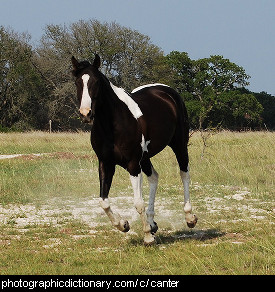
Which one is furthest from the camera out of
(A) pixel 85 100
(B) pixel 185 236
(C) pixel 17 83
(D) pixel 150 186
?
(C) pixel 17 83

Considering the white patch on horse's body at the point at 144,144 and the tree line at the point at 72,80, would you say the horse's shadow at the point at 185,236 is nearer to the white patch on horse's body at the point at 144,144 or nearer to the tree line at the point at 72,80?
the white patch on horse's body at the point at 144,144

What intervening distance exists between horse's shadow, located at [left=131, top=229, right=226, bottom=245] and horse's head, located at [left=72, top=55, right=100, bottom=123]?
228 cm

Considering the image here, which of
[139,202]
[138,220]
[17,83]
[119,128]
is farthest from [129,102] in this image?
[17,83]

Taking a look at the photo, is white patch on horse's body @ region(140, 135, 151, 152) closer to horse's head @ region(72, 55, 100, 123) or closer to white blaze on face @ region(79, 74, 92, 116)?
horse's head @ region(72, 55, 100, 123)

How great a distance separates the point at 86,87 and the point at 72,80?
146ft

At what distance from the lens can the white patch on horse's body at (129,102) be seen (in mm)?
6992

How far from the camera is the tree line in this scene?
160 ft

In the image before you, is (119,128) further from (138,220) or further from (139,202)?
(138,220)

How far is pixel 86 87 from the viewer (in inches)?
239

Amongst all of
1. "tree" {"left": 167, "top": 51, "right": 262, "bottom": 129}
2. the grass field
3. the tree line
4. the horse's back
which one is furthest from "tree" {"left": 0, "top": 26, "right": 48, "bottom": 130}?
the horse's back

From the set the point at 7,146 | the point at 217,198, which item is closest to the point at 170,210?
the point at 217,198

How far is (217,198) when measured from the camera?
439 inches
